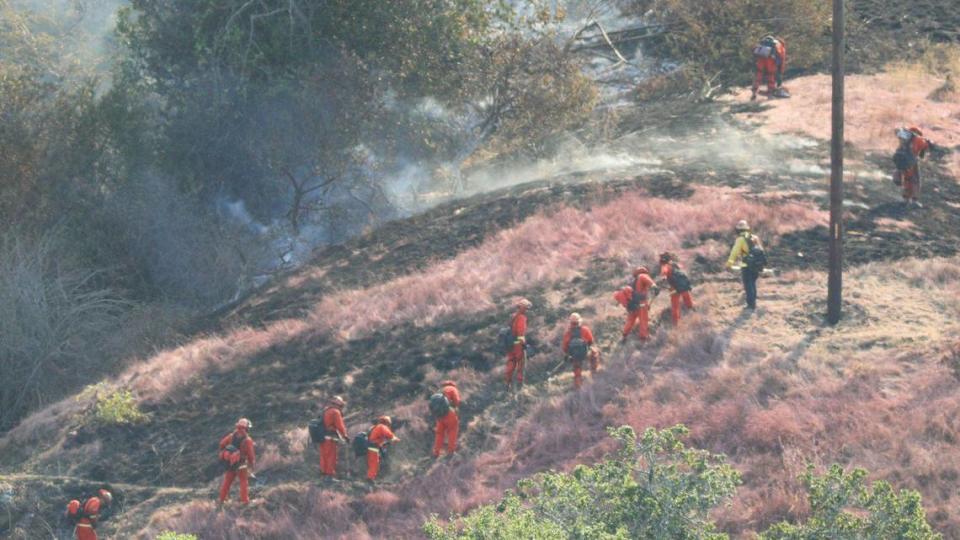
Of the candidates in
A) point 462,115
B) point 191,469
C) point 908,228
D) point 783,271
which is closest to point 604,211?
point 783,271

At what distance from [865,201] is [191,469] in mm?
13740

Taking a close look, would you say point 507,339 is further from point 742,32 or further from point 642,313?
point 742,32

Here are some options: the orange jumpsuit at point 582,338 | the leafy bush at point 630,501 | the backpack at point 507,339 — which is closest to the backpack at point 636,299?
the orange jumpsuit at point 582,338

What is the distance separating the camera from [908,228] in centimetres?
2089

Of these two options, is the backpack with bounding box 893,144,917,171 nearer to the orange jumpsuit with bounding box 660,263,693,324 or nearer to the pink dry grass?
the pink dry grass

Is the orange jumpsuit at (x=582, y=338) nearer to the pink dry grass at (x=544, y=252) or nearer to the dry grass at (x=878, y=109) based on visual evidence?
the pink dry grass at (x=544, y=252)

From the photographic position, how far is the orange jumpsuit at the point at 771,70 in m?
28.3

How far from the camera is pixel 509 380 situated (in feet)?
55.8

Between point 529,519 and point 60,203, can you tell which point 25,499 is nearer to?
point 529,519

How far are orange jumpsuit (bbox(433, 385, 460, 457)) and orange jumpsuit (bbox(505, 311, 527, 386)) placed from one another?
1246 millimetres

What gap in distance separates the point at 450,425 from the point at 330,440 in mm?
1678

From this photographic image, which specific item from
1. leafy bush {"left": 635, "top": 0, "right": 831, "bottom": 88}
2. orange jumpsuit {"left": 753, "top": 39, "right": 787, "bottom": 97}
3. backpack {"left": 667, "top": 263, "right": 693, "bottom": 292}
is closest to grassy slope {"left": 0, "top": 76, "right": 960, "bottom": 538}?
backpack {"left": 667, "top": 263, "right": 693, "bottom": 292}

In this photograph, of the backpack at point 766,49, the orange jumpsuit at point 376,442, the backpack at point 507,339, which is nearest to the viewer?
the orange jumpsuit at point 376,442

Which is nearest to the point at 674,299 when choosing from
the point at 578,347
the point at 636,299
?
the point at 636,299
